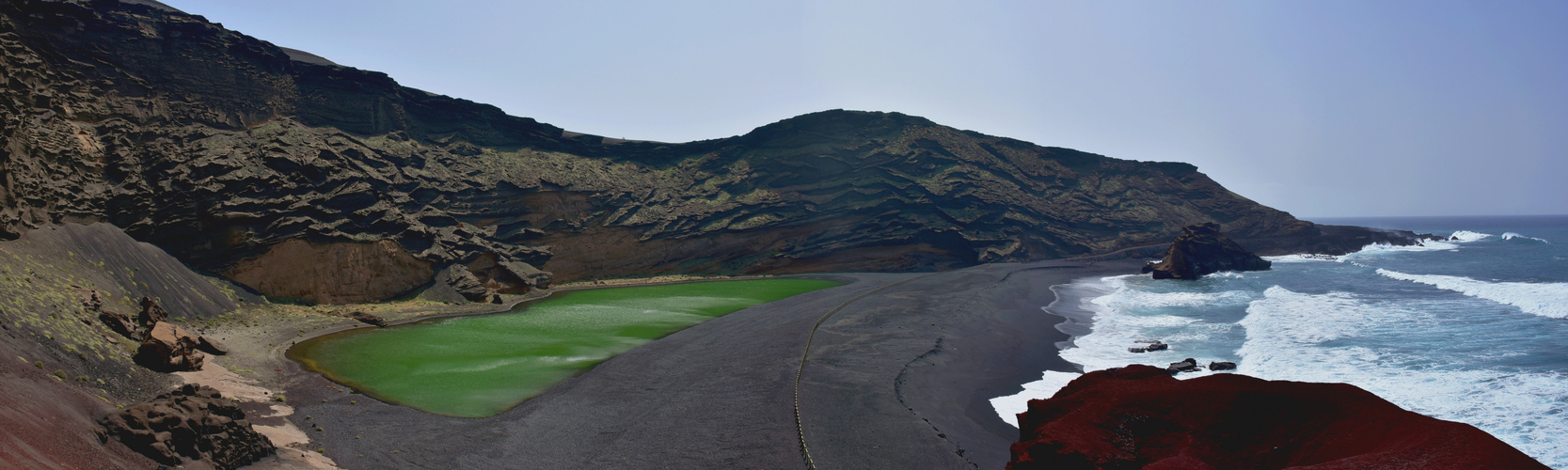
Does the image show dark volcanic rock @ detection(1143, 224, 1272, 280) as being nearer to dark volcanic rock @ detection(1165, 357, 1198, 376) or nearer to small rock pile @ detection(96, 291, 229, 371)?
dark volcanic rock @ detection(1165, 357, 1198, 376)

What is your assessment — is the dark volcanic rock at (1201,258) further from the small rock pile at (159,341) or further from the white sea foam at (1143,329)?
the small rock pile at (159,341)

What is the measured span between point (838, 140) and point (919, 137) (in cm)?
866

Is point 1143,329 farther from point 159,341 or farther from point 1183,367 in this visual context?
point 159,341

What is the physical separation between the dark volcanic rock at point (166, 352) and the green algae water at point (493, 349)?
2814 millimetres

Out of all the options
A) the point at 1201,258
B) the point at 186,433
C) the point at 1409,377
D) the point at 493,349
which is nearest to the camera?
the point at 186,433

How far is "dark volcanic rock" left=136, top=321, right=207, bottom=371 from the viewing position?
13836mm

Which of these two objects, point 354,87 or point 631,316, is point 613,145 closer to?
point 354,87

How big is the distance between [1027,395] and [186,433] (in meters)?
16.0

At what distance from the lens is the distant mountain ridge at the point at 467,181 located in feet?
84.9

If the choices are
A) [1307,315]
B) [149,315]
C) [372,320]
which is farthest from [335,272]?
[1307,315]

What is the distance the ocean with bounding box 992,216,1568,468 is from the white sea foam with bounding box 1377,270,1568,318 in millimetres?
63


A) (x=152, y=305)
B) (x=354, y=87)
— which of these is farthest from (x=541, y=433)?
(x=354, y=87)

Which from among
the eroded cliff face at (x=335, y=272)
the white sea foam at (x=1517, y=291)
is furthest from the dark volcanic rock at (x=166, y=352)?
the white sea foam at (x=1517, y=291)

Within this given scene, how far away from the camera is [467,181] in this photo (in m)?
40.5
